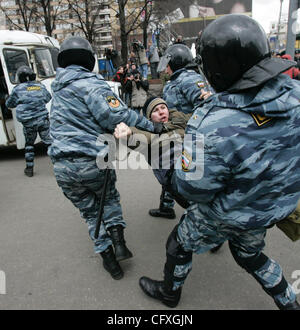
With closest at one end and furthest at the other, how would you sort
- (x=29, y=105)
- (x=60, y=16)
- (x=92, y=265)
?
(x=92, y=265) < (x=29, y=105) < (x=60, y=16)

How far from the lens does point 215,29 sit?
1.30 metres

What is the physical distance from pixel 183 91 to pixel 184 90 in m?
0.02

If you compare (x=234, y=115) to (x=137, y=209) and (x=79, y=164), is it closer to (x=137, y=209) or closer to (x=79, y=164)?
(x=79, y=164)

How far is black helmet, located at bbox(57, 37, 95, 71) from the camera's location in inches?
86.1

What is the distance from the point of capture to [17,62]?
6.19 meters

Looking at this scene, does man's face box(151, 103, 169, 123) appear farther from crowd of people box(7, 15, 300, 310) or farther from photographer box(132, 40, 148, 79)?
photographer box(132, 40, 148, 79)

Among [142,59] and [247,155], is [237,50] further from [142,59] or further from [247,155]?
[142,59]

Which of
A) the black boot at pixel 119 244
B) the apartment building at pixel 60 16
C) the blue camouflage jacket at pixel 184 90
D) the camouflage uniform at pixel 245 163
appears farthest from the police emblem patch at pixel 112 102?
the apartment building at pixel 60 16

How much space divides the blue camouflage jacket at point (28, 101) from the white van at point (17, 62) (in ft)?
2.74

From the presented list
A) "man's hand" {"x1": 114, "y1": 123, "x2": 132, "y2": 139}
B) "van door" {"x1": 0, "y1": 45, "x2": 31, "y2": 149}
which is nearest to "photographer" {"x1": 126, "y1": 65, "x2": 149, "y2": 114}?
"van door" {"x1": 0, "y1": 45, "x2": 31, "y2": 149}

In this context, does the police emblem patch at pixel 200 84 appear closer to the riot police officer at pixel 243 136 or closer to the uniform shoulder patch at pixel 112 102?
the uniform shoulder patch at pixel 112 102

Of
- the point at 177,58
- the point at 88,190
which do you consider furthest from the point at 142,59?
the point at 88,190

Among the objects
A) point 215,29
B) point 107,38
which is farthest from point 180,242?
point 107,38

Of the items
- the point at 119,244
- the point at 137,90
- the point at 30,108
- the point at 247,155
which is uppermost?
the point at 247,155
